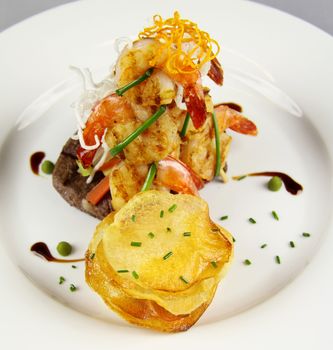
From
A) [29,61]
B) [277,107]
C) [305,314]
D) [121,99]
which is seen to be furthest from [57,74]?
[305,314]

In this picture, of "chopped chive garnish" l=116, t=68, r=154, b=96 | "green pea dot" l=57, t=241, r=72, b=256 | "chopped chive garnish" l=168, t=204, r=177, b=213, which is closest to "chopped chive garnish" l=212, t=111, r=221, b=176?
"chopped chive garnish" l=116, t=68, r=154, b=96

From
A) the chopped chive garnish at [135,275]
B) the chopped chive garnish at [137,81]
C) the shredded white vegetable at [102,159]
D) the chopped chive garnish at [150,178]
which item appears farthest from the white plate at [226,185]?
the chopped chive garnish at [137,81]

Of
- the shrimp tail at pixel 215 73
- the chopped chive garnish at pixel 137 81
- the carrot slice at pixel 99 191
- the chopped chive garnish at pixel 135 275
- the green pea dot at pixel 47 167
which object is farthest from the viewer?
the green pea dot at pixel 47 167

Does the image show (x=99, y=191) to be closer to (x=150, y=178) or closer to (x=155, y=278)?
(x=150, y=178)

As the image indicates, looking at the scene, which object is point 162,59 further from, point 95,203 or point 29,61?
point 29,61

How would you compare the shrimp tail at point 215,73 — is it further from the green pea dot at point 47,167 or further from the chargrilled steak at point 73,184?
the green pea dot at point 47,167

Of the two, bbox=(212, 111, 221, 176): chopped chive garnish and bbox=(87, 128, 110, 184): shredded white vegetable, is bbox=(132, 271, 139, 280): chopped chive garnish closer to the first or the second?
bbox=(87, 128, 110, 184): shredded white vegetable

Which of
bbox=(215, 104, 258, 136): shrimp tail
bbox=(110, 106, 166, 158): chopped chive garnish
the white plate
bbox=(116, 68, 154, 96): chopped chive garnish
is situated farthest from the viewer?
bbox=(215, 104, 258, 136): shrimp tail
